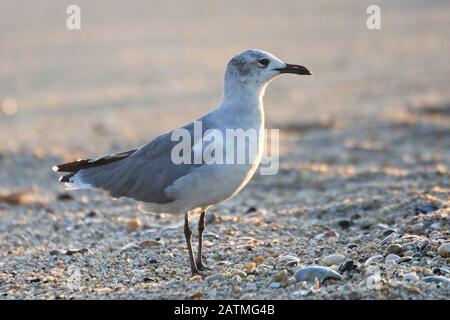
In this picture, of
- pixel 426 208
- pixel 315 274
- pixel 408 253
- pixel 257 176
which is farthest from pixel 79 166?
pixel 257 176

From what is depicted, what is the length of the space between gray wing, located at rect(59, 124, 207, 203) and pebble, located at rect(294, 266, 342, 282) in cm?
107

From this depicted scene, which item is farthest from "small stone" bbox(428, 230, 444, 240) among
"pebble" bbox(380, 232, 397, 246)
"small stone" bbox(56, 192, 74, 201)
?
"small stone" bbox(56, 192, 74, 201)

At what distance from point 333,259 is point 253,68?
59.1 inches

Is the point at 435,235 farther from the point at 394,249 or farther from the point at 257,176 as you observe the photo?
the point at 257,176

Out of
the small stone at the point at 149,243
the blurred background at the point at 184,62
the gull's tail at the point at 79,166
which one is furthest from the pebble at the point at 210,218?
the blurred background at the point at 184,62

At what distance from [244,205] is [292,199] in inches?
24.3

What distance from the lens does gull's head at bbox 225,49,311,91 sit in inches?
245

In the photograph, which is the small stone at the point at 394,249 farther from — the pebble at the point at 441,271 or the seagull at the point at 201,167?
the seagull at the point at 201,167

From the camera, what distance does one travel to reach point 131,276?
618 cm

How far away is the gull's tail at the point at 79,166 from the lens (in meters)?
6.68

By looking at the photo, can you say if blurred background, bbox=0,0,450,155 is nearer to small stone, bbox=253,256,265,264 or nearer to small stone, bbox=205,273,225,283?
small stone, bbox=253,256,265,264

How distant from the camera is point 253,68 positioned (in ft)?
20.4

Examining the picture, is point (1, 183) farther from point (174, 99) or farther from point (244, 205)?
point (174, 99)

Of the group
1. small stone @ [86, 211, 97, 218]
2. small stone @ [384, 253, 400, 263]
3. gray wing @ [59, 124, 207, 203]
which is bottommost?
small stone @ [86, 211, 97, 218]
